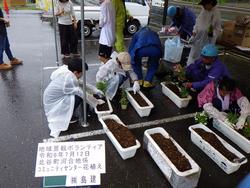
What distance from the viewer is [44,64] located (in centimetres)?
609

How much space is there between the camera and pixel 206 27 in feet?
18.2

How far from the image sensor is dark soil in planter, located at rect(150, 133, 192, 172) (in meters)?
2.65

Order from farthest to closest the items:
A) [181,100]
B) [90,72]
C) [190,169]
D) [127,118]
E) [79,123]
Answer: [90,72], [181,100], [127,118], [79,123], [190,169]

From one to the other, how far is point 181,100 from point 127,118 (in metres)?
1.06

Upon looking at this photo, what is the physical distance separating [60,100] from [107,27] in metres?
2.17

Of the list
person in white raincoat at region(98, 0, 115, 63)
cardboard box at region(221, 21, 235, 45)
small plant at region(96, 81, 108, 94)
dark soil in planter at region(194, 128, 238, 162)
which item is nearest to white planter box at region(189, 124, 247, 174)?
dark soil in planter at region(194, 128, 238, 162)

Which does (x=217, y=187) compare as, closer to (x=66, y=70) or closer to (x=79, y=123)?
(x=79, y=123)

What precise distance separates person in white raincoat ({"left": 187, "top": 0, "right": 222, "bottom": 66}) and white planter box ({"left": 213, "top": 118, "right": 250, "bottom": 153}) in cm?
262

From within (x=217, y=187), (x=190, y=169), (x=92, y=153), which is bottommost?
(x=217, y=187)

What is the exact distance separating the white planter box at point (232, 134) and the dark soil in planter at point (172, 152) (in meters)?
1.04

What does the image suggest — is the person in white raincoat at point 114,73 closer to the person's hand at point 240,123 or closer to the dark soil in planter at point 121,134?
the dark soil in planter at point 121,134

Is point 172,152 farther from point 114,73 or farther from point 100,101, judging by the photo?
point 114,73

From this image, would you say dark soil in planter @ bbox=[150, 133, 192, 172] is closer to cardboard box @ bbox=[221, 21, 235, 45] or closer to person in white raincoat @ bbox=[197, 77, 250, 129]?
person in white raincoat @ bbox=[197, 77, 250, 129]

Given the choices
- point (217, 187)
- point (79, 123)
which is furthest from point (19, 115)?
point (217, 187)
